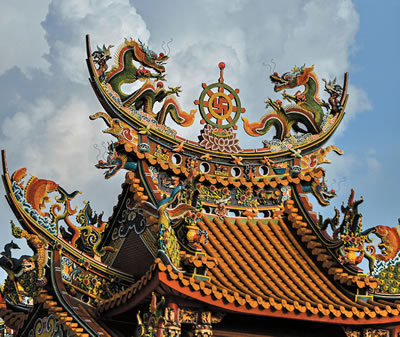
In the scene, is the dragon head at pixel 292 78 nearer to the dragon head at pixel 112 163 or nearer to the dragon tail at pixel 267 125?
the dragon tail at pixel 267 125

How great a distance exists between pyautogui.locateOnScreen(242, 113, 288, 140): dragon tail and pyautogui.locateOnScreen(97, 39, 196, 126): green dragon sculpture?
1408 millimetres

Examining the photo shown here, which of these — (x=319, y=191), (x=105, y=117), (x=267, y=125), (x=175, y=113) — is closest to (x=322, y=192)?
(x=319, y=191)

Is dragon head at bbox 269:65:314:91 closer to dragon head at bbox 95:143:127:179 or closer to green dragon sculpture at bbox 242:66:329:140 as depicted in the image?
green dragon sculpture at bbox 242:66:329:140

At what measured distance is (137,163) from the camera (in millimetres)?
16719

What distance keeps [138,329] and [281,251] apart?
419 centimetres

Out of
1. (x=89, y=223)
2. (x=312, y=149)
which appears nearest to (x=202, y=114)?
(x=312, y=149)

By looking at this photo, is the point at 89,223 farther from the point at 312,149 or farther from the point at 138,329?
the point at 312,149

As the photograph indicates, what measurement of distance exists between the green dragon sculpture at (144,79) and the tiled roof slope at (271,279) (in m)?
2.48

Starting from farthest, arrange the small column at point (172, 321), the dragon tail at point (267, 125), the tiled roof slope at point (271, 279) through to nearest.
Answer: the dragon tail at point (267, 125)
the tiled roof slope at point (271, 279)
the small column at point (172, 321)

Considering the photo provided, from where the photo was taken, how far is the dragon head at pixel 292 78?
63.2 feet

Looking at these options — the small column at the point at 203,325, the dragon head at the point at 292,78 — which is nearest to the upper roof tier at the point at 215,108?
the dragon head at the point at 292,78

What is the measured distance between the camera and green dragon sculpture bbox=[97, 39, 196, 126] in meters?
17.3

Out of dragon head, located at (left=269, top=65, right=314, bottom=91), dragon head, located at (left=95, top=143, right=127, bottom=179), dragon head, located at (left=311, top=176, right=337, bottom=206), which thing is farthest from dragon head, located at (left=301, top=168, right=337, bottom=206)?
dragon head, located at (left=95, top=143, right=127, bottom=179)

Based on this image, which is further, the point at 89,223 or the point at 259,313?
the point at 89,223
